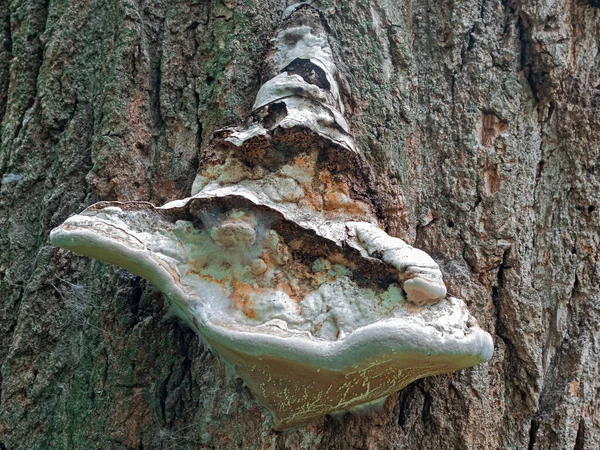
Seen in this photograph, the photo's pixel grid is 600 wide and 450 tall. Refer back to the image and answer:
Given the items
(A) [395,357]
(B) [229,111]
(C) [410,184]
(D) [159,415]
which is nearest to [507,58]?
(C) [410,184]

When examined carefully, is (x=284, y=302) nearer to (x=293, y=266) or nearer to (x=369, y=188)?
(x=293, y=266)

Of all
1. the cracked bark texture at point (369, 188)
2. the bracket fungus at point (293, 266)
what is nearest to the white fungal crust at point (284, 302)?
the bracket fungus at point (293, 266)

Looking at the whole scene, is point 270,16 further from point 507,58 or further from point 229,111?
point 507,58

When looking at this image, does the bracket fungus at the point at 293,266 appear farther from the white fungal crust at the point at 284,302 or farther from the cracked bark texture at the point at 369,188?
the cracked bark texture at the point at 369,188

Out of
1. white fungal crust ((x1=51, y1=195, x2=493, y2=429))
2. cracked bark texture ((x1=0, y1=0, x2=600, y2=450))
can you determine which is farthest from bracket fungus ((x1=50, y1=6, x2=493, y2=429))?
cracked bark texture ((x1=0, y1=0, x2=600, y2=450))

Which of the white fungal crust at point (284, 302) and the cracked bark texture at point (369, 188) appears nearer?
the white fungal crust at point (284, 302)
